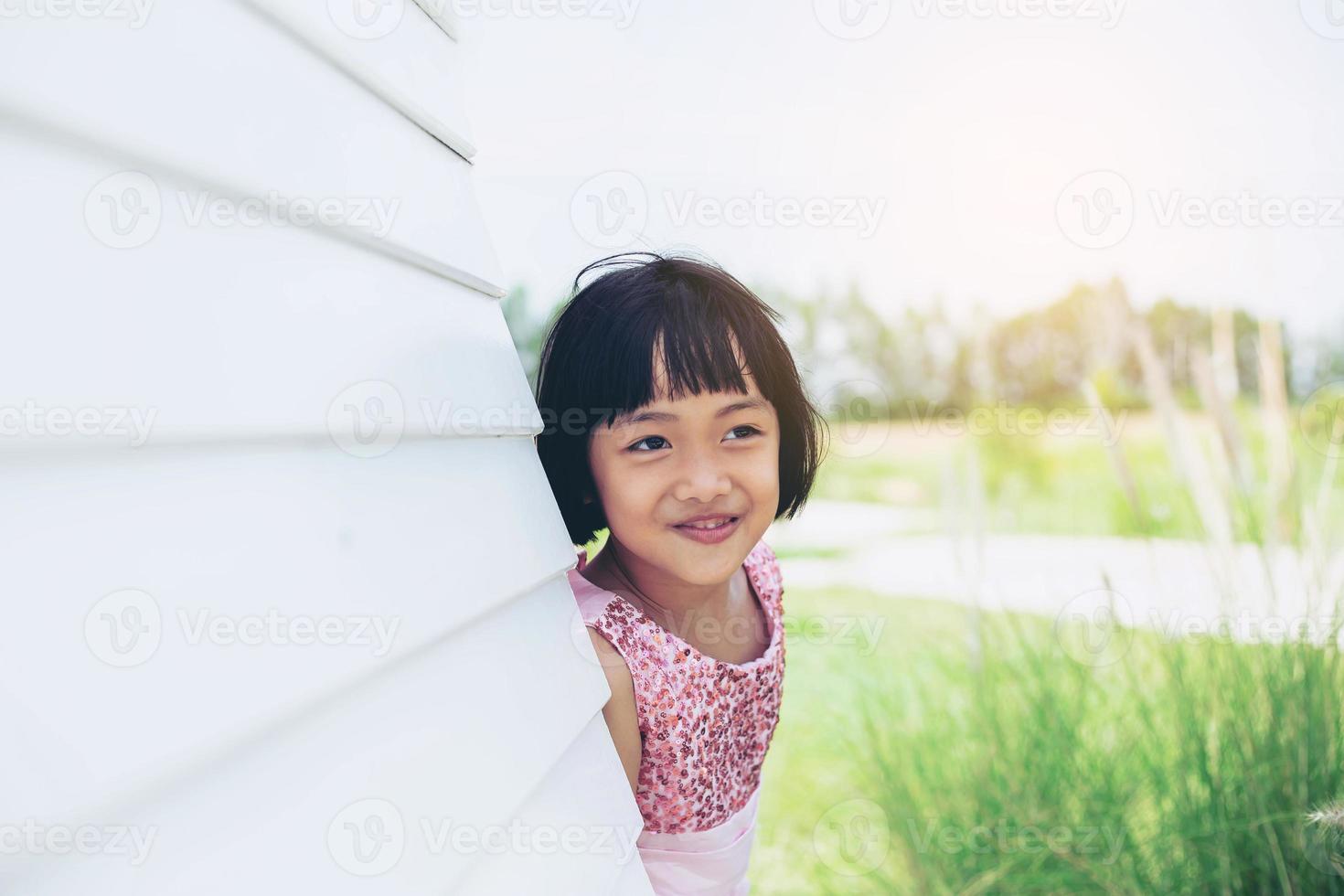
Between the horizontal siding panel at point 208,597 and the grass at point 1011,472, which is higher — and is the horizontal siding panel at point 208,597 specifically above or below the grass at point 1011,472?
above

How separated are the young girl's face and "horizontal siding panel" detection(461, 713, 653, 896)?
12.8 inches

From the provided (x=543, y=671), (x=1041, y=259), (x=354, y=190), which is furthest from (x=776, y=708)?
(x=1041, y=259)

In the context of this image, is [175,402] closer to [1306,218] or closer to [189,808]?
[189,808]

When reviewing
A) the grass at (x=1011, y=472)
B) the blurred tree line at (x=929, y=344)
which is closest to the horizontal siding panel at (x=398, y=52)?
the grass at (x=1011, y=472)

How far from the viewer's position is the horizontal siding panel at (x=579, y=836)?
33.3 inches

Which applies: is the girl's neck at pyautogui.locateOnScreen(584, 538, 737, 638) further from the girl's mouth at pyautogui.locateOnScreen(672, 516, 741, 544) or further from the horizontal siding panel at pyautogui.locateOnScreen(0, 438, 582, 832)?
the horizontal siding panel at pyautogui.locateOnScreen(0, 438, 582, 832)

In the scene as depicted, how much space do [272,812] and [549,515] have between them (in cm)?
61

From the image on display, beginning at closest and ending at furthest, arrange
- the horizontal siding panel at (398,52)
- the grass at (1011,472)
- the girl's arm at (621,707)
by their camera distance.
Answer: the horizontal siding panel at (398,52) → the girl's arm at (621,707) → the grass at (1011,472)

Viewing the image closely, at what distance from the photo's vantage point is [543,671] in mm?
992

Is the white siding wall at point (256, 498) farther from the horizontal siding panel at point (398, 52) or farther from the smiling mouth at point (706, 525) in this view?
the smiling mouth at point (706, 525)

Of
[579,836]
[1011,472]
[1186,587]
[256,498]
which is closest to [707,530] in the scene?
[579,836]

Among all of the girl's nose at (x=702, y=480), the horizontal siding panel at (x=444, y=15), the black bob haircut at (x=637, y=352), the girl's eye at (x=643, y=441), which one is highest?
the horizontal siding panel at (x=444, y=15)

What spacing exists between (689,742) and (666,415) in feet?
1.65

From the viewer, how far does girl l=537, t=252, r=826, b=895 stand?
1368 millimetres
